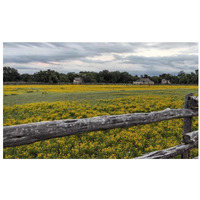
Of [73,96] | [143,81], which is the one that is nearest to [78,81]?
[73,96]

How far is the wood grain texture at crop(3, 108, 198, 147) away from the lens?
6.93 ft

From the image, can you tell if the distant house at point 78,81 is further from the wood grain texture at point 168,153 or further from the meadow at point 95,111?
the wood grain texture at point 168,153

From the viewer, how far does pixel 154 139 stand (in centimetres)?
476

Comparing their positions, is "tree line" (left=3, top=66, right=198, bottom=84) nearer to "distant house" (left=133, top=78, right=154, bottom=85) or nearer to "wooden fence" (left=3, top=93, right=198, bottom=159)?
"distant house" (left=133, top=78, right=154, bottom=85)

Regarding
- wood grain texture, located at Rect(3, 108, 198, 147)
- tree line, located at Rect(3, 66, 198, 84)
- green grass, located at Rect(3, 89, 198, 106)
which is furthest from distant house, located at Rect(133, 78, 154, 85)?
wood grain texture, located at Rect(3, 108, 198, 147)

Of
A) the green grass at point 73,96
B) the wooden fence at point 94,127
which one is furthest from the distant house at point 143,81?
the wooden fence at point 94,127

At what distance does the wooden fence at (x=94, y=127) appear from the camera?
7.01 ft

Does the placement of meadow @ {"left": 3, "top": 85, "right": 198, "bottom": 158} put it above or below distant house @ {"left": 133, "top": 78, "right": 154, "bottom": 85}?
below

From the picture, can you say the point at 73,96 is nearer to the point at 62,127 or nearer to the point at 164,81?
the point at 164,81

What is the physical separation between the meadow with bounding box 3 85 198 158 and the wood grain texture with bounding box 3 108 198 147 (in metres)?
1.35

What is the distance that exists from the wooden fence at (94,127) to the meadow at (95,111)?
0.87 metres

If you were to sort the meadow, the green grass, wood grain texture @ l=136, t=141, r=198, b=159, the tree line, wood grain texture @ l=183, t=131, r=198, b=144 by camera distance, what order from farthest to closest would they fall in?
the tree line < the green grass < the meadow < wood grain texture @ l=183, t=131, r=198, b=144 < wood grain texture @ l=136, t=141, r=198, b=159

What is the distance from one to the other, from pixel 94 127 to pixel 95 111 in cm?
301
